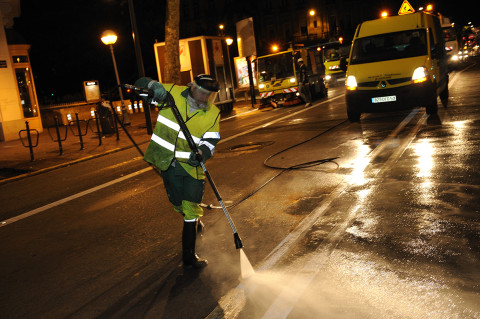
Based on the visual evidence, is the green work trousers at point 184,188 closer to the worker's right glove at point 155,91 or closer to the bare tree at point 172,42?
the worker's right glove at point 155,91

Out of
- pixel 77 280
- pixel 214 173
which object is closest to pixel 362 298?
pixel 77 280

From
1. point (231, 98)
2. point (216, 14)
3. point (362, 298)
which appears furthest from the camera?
point (216, 14)

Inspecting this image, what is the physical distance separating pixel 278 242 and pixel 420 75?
28.1 ft

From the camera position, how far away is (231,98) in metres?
26.9

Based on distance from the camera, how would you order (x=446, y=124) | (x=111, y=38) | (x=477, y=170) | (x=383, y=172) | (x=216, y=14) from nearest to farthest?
(x=477, y=170)
(x=383, y=172)
(x=446, y=124)
(x=111, y=38)
(x=216, y=14)

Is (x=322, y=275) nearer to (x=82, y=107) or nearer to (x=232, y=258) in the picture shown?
(x=232, y=258)

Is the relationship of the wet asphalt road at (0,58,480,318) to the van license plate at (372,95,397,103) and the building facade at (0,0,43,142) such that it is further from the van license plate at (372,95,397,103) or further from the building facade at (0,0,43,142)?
the building facade at (0,0,43,142)

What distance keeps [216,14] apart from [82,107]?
48585mm

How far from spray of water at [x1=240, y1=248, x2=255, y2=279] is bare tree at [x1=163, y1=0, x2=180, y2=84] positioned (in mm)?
16408

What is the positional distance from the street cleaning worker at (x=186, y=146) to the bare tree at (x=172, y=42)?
1614cm

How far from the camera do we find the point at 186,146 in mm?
4488

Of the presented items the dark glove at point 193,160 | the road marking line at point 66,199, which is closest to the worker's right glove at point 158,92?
the dark glove at point 193,160

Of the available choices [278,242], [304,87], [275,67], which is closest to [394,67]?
[278,242]

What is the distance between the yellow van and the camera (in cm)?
1206
